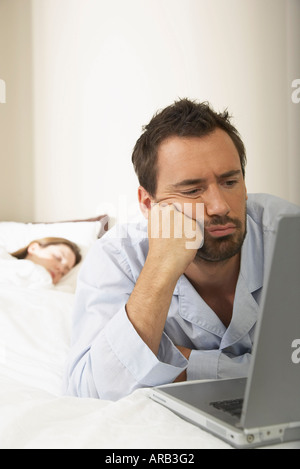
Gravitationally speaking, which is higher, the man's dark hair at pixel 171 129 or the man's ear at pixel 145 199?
the man's dark hair at pixel 171 129

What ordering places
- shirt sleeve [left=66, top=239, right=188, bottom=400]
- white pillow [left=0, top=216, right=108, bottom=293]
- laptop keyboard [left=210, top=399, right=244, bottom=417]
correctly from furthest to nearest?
1. white pillow [left=0, top=216, right=108, bottom=293]
2. shirt sleeve [left=66, top=239, right=188, bottom=400]
3. laptop keyboard [left=210, top=399, right=244, bottom=417]

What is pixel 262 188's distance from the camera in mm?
1905

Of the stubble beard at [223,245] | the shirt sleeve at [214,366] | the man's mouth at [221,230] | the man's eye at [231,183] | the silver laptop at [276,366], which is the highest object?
the man's eye at [231,183]

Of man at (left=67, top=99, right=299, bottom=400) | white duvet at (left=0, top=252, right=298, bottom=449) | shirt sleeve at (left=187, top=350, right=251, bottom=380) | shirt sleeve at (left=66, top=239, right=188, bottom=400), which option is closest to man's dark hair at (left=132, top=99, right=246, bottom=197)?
man at (left=67, top=99, right=299, bottom=400)

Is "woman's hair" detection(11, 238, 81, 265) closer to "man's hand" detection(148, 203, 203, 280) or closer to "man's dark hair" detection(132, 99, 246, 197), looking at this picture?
"man's dark hair" detection(132, 99, 246, 197)

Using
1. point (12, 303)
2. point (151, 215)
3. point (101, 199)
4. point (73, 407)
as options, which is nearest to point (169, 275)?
point (151, 215)

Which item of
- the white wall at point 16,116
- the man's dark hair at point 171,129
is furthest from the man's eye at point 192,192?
the white wall at point 16,116

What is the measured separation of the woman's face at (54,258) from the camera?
1962 mm

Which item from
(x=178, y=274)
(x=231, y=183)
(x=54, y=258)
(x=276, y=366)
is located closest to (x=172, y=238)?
(x=178, y=274)

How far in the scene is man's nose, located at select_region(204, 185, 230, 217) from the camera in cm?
112

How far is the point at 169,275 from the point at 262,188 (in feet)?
3.15

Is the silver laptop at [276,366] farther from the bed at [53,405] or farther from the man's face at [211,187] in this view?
the man's face at [211,187]

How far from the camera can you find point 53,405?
768mm

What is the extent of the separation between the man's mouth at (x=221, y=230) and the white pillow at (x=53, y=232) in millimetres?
1011
